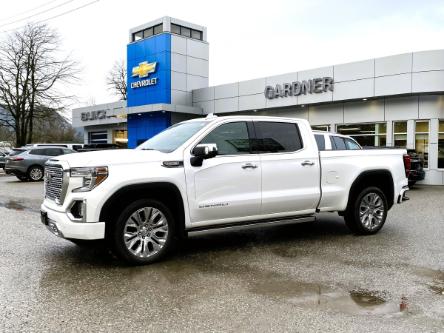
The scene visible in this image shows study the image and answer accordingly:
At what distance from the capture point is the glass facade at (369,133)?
1977cm

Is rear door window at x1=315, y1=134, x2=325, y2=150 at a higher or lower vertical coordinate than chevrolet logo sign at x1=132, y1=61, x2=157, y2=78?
lower

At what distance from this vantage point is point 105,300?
14.2 ft

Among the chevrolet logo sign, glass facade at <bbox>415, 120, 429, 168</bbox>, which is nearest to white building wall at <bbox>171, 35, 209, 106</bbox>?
the chevrolet logo sign

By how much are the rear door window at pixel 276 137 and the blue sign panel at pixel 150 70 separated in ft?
73.1

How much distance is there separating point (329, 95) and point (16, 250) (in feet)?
56.5

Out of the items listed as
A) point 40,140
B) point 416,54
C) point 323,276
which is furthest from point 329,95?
point 40,140

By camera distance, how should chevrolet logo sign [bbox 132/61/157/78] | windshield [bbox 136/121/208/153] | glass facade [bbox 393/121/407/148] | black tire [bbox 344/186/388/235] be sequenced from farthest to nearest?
chevrolet logo sign [bbox 132/61/157/78], glass facade [bbox 393/121/407/148], black tire [bbox 344/186/388/235], windshield [bbox 136/121/208/153]

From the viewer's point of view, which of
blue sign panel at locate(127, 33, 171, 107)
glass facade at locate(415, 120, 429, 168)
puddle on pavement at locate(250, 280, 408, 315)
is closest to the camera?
puddle on pavement at locate(250, 280, 408, 315)

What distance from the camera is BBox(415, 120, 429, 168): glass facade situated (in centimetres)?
1836

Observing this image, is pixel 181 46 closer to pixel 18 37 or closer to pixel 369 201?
pixel 18 37

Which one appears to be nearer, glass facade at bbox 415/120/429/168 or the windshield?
the windshield

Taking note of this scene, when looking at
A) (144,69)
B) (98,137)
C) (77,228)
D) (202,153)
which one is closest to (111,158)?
(77,228)

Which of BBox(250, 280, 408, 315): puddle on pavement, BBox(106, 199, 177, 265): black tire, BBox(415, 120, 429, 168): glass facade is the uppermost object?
BBox(415, 120, 429, 168): glass facade

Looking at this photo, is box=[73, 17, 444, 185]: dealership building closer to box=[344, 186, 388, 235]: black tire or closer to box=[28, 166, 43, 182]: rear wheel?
box=[28, 166, 43, 182]: rear wheel
